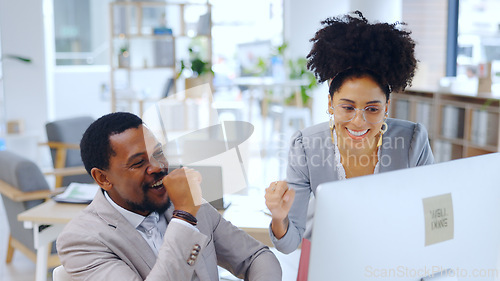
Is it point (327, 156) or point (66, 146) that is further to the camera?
point (66, 146)

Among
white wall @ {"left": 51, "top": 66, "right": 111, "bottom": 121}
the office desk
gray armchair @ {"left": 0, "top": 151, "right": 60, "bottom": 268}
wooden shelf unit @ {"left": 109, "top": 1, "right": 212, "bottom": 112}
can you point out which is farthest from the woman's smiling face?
white wall @ {"left": 51, "top": 66, "right": 111, "bottom": 121}

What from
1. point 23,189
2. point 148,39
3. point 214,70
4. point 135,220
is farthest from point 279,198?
point 214,70

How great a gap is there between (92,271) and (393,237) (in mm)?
788

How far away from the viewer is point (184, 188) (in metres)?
1.34

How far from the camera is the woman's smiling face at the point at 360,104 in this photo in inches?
58.5

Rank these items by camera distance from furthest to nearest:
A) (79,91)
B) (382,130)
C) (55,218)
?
(79,91) < (55,218) < (382,130)

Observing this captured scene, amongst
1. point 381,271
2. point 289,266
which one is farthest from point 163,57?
point 381,271

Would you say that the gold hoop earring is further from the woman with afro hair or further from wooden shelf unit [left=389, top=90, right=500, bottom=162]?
wooden shelf unit [left=389, top=90, right=500, bottom=162]

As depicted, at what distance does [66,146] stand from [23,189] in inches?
50.3

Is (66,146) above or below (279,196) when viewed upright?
below

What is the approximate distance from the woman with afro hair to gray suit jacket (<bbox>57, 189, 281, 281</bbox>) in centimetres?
22

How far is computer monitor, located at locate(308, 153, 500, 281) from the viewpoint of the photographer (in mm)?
861

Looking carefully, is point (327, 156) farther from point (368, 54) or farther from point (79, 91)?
point (79, 91)

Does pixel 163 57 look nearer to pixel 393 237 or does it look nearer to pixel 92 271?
pixel 92 271
